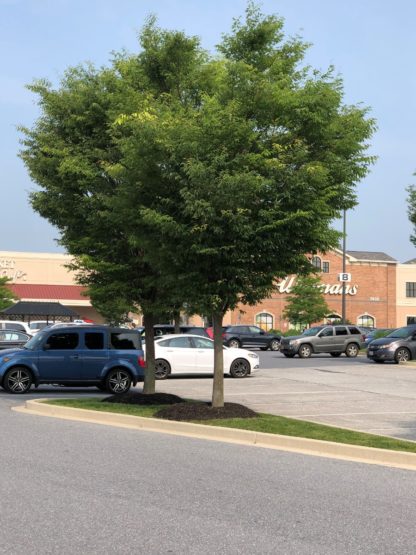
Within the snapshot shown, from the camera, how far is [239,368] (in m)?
24.3

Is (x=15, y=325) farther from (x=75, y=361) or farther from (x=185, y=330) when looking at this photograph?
(x=75, y=361)

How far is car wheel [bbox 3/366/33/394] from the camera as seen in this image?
1791cm

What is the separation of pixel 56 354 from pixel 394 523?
42.3 feet

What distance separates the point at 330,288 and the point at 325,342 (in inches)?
1421

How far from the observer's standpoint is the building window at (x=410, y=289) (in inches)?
3019

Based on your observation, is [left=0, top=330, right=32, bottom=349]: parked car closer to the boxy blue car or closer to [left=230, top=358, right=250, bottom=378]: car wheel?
the boxy blue car

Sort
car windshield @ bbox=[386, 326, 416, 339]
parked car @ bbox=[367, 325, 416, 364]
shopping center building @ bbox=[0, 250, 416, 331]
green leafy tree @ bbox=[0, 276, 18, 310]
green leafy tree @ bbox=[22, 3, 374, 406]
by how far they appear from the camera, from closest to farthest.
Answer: green leafy tree @ bbox=[22, 3, 374, 406] < parked car @ bbox=[367, 325, 416, 364] < car windshield @ bbox=[386, 326, 416, 339] < green leafy tree @ bbox=[0, 276, 18, 310] < shopping center building @ bbox=[0, 250, 416, 331]

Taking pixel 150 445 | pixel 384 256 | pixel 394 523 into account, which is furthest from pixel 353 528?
pixel 384 256

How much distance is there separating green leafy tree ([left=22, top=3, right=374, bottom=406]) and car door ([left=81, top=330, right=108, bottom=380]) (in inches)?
173

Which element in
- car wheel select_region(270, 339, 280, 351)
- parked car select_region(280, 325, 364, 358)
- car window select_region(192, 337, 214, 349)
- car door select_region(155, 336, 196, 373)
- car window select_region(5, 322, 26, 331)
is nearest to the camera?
car door select_region(155, 336, 196, 373)

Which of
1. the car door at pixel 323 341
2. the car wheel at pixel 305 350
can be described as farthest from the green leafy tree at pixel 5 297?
the car door at pixel 323 341

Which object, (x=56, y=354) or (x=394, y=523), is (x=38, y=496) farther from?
(x=56, y=354)

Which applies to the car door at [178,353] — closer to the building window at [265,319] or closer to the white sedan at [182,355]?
the white sedan at [182,355]

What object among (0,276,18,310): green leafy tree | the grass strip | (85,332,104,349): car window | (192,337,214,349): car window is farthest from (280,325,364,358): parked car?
(0,276,18,310): green leafy tree
